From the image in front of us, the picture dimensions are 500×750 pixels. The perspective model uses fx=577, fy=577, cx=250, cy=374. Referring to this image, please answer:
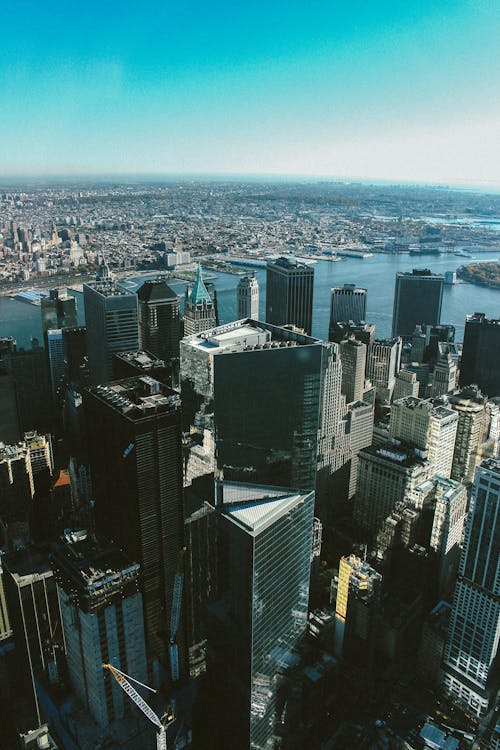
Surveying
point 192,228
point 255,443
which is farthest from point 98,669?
point 192,228

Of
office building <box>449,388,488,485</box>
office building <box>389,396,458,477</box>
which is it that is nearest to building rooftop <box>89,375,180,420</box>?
office building <box>389,396,458,477</box>

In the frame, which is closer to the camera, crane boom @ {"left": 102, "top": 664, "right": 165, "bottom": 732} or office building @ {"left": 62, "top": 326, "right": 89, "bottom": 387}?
crane boom @ {"left": 102, "top": 664, "right": 165, "bottom": 732}

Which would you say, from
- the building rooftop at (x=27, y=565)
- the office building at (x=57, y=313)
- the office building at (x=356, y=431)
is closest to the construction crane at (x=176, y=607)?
the building rooftop at (x=27, y=565)

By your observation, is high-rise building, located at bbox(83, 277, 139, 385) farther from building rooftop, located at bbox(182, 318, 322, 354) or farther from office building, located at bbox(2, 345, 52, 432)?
building rooftop, located at bbox(182, 318, 322, 354)

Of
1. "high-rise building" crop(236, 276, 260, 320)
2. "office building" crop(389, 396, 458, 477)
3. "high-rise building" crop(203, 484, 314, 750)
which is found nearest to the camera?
"high-rise building" crop(203, 484, 314, 750)

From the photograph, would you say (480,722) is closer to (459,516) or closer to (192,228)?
(459,516)

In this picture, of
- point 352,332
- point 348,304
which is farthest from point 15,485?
point 348,304
